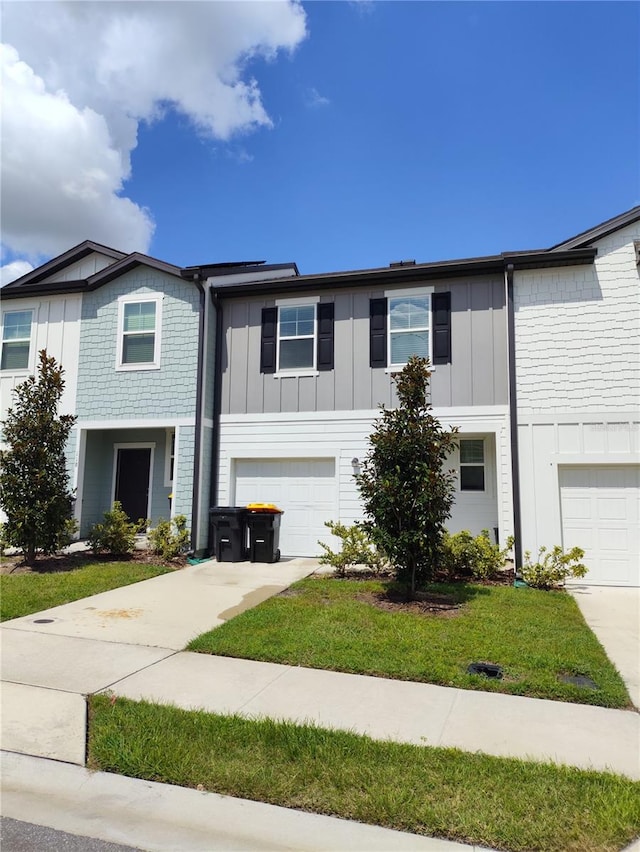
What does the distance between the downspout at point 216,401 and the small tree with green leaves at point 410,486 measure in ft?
16.5

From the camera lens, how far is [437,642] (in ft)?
19.9

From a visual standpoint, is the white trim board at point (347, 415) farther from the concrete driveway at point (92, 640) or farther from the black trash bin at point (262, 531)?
the concrete driveway at point (92, 640)

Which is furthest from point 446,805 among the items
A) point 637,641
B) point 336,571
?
point 336,571

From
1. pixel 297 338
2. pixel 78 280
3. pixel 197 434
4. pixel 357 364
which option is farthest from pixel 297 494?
pixel 78 280

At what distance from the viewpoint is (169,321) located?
12.4m

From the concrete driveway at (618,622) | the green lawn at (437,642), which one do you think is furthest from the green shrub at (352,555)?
the concrete driveway at (618,622)

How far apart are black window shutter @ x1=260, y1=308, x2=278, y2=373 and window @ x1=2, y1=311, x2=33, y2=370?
567 cm

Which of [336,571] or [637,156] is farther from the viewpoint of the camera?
[336,571]

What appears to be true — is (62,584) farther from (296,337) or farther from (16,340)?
(16,340)

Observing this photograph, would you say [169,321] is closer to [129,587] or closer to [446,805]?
[129,587]

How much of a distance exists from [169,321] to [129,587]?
5944mm

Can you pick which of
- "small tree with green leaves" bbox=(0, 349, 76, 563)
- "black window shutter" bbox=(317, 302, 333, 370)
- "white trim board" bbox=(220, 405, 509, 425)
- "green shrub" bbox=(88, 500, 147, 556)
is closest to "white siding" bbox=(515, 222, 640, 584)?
"white trim board" bbox=(220, 405, 509, 425)

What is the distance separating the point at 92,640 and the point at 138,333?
7949 millimetres

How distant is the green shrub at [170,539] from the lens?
1110cm
